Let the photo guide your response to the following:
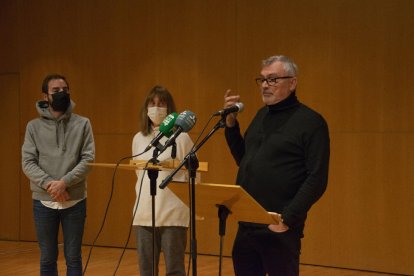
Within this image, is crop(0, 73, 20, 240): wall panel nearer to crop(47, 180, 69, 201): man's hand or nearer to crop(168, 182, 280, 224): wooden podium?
crop(47, 180, 69, 201): man's hand

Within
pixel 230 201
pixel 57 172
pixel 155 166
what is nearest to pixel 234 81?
pixel 57 172

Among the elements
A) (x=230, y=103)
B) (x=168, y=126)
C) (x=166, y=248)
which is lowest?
(x=166, y=248)

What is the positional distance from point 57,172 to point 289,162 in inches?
67.9

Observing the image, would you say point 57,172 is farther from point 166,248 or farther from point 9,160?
point 9,160

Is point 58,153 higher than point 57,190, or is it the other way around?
point 58,153

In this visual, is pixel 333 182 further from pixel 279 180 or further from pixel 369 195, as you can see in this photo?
pixel 279 180

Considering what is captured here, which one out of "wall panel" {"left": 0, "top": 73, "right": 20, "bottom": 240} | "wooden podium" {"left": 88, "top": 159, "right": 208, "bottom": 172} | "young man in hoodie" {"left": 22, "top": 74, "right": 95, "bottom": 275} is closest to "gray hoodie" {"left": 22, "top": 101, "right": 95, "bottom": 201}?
"young man in hoodie" {"left": 22, "top": 74, "right": 95, "bottom": 275}

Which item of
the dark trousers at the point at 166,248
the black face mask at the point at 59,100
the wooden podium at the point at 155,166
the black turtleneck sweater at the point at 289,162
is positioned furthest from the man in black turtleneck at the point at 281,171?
the black face mask at the point at 59,100

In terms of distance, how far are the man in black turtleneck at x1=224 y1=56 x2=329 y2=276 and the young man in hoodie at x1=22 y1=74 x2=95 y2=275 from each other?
1.34 m

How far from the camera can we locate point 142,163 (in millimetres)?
2836

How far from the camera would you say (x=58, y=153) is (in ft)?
13.3

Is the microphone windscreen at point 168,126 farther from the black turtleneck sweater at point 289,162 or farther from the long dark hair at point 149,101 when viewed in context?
the long dark hair at point 149,101

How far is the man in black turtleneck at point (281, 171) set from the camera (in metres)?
2.83

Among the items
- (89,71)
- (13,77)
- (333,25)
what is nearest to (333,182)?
(333,25)
